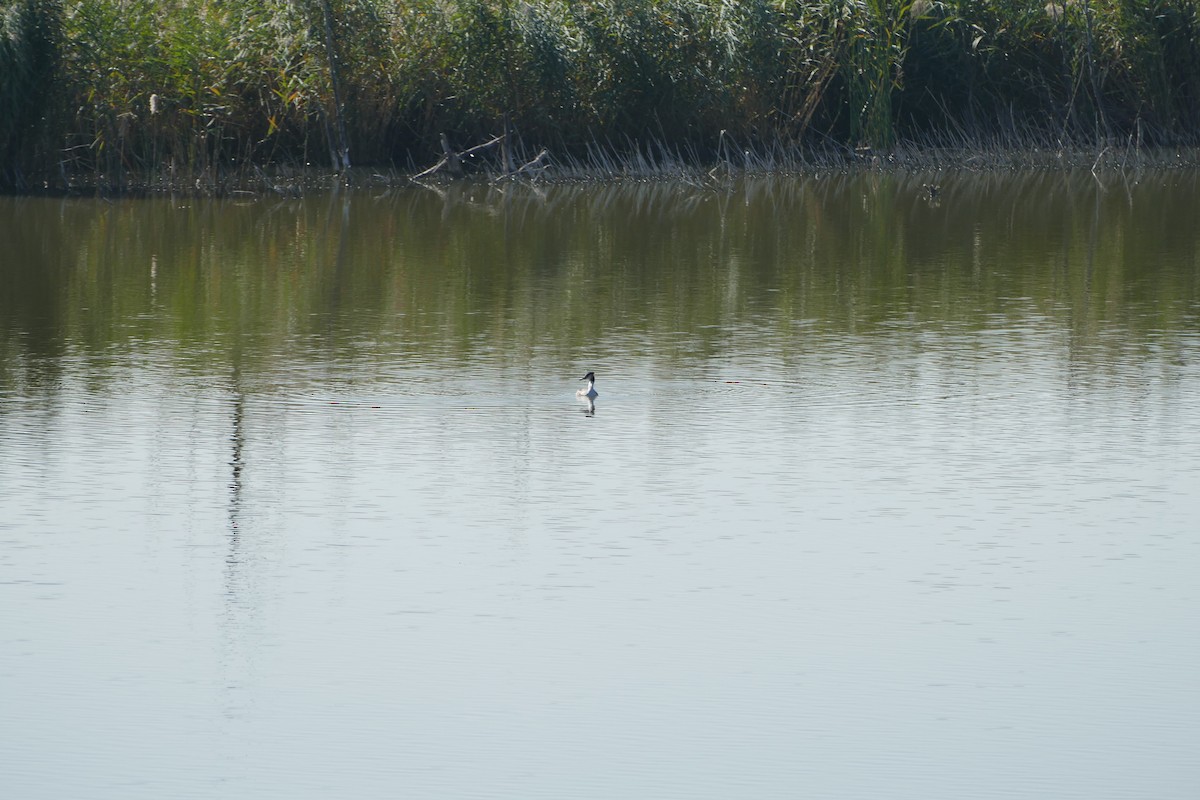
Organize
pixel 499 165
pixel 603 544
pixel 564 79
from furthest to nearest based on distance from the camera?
pixel 499 165
pixel 564 79
pixel 603 544

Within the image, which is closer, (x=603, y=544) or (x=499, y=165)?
(x=603, y=544)

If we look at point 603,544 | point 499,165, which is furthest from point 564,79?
point 603,544

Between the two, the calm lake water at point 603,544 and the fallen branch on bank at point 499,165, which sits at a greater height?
the fallen branch on bank at point 499,165

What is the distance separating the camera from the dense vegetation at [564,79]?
25078 millimetres

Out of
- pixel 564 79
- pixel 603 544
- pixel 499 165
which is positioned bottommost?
pixel 603 544

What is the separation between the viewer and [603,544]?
7.97 m

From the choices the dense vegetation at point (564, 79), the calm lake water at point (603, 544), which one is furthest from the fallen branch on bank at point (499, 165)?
the calm lake water at point (603, 544)

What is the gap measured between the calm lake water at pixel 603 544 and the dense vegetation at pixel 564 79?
9.65 m

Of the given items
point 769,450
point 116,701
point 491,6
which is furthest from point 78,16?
point 116,701

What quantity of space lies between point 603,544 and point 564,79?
1948 cm

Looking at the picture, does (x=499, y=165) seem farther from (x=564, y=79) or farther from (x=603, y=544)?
(x=603, y=544)

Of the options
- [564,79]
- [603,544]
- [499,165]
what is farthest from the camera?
[499,165]

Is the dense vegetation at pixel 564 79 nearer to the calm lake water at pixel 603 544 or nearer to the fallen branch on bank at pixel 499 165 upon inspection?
the fallen branch on bank at pixel 499 165

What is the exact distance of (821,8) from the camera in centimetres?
2795
